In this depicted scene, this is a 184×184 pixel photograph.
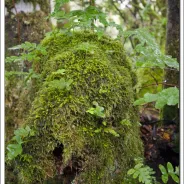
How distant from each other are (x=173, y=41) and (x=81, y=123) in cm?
195

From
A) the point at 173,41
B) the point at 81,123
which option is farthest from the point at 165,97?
the point at 173,41

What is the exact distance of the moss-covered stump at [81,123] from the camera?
1536mm

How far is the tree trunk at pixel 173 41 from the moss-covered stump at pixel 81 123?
3.56 ft

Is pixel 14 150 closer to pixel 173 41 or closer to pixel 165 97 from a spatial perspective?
pixel 165 97

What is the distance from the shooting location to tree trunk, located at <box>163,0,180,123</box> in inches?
114

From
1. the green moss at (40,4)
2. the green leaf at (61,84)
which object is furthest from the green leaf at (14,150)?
the green moss at (40,4)

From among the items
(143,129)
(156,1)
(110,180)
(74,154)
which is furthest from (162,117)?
(156,1)

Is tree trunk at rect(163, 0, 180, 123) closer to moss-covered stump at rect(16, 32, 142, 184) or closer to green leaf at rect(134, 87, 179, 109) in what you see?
moss-covered stump at rect(16, 32, 142, 184)

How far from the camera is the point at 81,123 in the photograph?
1.62 m

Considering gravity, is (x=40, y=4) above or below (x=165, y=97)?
above

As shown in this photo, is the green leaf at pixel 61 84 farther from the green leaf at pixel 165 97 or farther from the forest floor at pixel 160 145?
the forest floor at pixel 160 145

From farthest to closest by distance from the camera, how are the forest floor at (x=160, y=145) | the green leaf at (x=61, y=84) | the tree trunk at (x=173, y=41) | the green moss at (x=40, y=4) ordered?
the green moss at (x=40, y=4) → the tree trunk at (x=173, y=41) → the forest floor at (x=160, y=145) → the green leaf at (x=61, y=84)

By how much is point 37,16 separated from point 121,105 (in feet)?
6.49

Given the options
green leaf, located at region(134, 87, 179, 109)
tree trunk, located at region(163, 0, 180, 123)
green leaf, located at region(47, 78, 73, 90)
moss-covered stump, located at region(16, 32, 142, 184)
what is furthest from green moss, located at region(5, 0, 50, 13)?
green leaf, located at region(134, 87, 179, 109)
